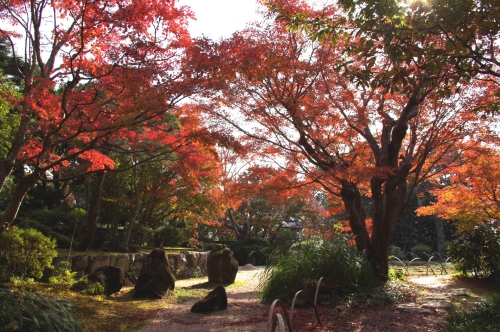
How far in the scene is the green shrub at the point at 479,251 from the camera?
9.36m

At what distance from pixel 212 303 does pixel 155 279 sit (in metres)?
1.86

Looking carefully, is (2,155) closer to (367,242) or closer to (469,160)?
(367,242)

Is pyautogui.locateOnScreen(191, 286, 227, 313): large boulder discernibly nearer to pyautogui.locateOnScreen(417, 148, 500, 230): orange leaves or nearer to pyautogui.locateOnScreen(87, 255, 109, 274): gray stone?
pyautogui.locateOnScreen(87, 255, 109, 274): gray stone

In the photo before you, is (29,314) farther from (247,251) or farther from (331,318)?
(247,251)

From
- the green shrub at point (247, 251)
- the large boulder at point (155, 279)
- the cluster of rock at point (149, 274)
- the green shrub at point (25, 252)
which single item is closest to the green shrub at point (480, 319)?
the cluster of rock at point (149, 274)

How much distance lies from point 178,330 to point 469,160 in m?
8.76

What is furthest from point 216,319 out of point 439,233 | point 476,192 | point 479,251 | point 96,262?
point 439,233

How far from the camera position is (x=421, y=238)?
26453 mm

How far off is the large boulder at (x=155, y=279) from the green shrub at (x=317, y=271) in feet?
6.85

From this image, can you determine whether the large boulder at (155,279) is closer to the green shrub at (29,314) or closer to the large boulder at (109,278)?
the large boulder at (109,278)

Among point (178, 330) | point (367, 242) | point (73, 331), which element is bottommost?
point (178, 330)

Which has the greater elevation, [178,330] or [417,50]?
[417,50]

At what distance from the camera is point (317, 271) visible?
7.00m

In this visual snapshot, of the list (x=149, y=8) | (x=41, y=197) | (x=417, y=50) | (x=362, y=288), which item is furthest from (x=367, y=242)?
(x=41, y=197)
